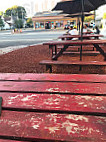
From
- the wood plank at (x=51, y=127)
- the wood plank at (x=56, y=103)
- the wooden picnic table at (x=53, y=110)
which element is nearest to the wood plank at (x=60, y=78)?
the wooden picnic table at (x=53, y=110)

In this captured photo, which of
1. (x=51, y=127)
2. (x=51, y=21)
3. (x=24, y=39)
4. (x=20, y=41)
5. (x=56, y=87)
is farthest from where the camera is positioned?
(x=51, y=21)

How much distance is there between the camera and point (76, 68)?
4570 millimetres

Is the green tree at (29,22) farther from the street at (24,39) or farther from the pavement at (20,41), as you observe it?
the pavement at (20,41)

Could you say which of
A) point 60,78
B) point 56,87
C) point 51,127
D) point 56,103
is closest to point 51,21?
point 60,78

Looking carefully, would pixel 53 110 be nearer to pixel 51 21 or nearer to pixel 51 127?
pixel 51 127

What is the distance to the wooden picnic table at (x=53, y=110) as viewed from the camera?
88 cm

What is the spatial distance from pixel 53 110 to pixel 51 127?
0.59 ft

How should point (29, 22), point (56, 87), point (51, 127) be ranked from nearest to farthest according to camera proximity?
point (51, 127)
point (56, 87)
point (29, 22)

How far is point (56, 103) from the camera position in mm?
1190

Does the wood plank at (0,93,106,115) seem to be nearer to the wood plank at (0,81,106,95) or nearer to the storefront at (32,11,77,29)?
the wood plank at (0,81,106,95)

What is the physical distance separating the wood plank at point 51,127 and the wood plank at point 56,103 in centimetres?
6

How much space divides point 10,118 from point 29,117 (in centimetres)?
13

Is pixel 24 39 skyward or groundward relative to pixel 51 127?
skyward

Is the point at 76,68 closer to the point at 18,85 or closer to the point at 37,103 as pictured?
the point at 18,85
